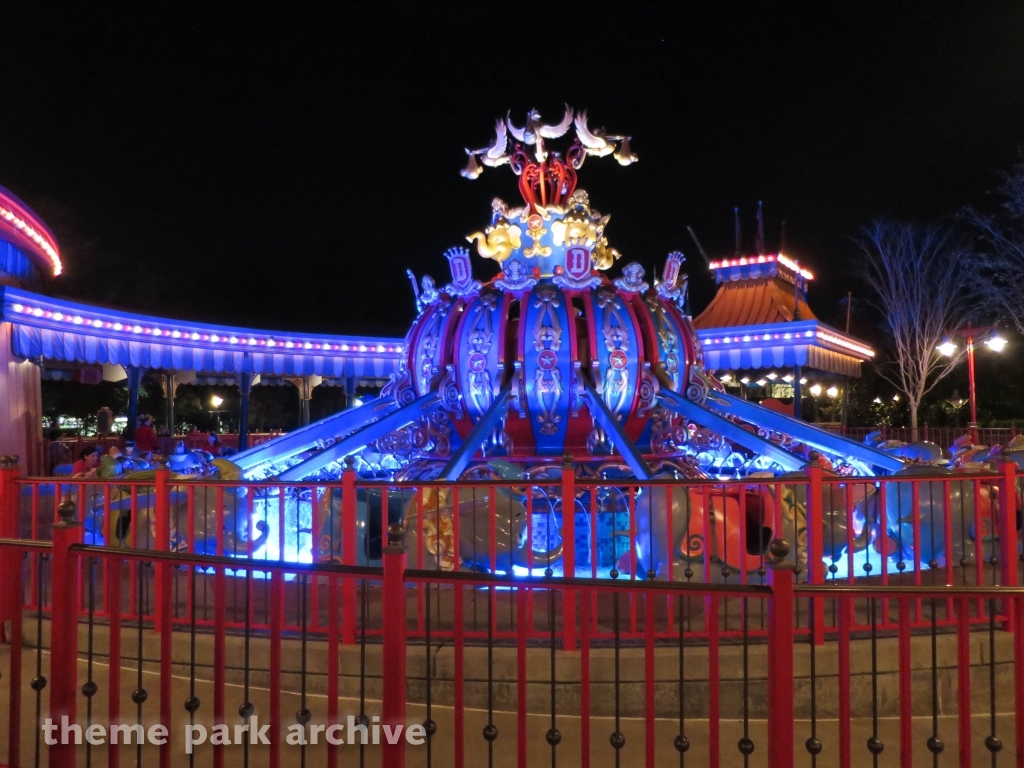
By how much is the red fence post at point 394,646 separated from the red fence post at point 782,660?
132 cm

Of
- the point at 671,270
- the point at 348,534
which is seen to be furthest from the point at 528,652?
the point at 671,270

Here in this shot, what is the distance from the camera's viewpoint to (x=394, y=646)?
281cm

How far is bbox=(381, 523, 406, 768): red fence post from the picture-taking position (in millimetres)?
2785

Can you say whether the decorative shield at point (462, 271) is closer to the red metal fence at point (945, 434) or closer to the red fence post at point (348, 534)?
the red fence post at point (348, 534)

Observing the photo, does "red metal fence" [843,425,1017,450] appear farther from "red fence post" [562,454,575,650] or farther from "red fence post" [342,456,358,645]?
"red fence post" [342,456,358,645]

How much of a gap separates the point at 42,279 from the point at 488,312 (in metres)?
14.3

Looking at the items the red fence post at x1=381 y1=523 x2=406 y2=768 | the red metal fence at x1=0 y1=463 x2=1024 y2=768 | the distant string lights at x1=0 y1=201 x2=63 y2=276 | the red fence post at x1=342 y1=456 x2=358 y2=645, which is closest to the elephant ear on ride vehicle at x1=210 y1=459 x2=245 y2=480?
the red metal fence at x1=0 y1=463 x2=1024 y2=768

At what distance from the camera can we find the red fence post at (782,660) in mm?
2686

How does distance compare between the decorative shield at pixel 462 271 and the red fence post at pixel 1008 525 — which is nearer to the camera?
the red fence post at pixel 1008 525

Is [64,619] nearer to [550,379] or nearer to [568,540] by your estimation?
[568,540]

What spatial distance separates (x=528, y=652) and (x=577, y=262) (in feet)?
20.6

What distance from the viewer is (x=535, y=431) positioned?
378 inches

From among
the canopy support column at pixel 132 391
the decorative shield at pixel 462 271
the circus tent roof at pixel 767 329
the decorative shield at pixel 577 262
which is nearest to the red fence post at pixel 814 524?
the decorative shield at pixel 577 262

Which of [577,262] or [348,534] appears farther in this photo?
[577,262]
